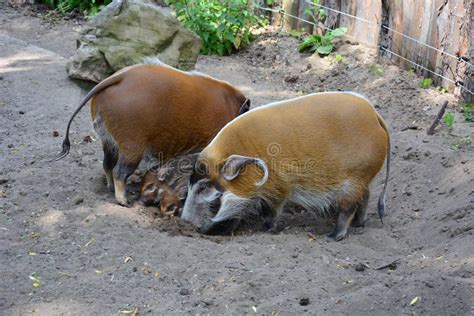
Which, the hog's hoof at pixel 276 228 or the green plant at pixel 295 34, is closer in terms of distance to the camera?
the hog's hoof at pixel 276 228

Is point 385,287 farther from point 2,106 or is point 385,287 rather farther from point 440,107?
point 2,106

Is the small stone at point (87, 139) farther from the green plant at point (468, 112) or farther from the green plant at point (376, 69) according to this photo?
the green plant at point (468, 112)

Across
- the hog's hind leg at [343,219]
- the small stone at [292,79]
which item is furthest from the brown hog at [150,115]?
the small stone at [292,79]

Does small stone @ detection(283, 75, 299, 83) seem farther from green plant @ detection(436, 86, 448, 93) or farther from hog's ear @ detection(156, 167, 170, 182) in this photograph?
hog's ear @ detection(156, 167, 170, 182)

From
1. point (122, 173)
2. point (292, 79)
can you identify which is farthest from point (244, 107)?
point (292, 79)

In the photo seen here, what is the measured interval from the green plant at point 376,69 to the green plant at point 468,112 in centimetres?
143

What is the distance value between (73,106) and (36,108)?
372mm

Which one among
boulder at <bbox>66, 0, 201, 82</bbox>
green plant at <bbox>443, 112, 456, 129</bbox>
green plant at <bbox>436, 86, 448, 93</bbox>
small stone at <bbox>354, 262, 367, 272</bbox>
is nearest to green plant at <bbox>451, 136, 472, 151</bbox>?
green plant at <bbox>443, 112, 456, 129</bbox>

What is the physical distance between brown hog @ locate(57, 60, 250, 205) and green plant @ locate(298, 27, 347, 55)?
3461mm

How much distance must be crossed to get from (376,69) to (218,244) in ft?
13.0

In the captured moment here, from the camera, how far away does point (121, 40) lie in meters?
7.84

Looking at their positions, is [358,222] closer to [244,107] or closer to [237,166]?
[237,166]

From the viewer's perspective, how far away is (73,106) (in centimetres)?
752

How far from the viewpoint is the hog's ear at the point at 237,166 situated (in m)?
5.14
